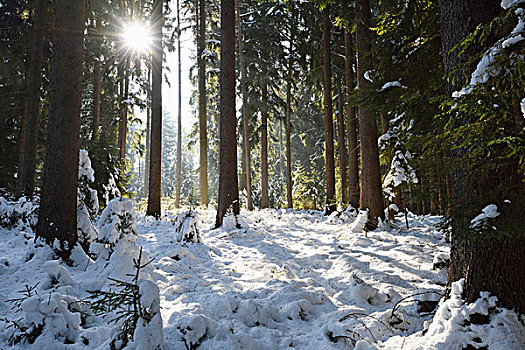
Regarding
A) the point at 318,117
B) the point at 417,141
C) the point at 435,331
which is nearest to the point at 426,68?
the point at 417,141

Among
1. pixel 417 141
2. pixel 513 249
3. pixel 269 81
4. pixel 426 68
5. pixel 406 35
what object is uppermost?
pixel 269 81

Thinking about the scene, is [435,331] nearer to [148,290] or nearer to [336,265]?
[148,290]

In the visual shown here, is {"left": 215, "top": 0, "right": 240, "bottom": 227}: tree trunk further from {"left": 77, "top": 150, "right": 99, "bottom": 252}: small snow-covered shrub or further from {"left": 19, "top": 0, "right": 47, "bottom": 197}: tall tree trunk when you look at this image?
{"left": 19, "top": 0, "right": 47, "bottom": 197}: tall tree trunk

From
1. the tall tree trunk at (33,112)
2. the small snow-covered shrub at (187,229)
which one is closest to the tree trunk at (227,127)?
the small snow-covered shrub at (187,229)

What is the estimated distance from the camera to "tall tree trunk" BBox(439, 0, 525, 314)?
2.29 metres

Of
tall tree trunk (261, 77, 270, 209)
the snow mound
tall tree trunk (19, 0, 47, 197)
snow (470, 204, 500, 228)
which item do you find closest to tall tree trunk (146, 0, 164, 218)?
tall tree trunk (19, 0, 47, 197)

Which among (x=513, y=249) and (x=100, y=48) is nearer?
(x=513, y=249)

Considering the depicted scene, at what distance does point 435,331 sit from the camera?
2.28 metres

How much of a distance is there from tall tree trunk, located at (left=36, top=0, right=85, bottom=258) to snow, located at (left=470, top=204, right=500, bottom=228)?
5.01m

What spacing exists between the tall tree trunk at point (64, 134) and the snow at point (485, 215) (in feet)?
16.4

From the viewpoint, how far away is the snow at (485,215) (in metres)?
2.21

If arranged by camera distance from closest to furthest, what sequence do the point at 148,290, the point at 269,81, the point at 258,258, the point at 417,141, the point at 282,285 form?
the point at 148,290 < the point at 417,141 < the point at 282,285 < the point at 258,258 < the point at 269,81

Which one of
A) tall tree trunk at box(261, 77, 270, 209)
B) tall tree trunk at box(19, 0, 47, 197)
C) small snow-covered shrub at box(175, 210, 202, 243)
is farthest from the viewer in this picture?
tall tree trunk at box(261, 77, 270, 209)

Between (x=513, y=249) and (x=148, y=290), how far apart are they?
112 inches
